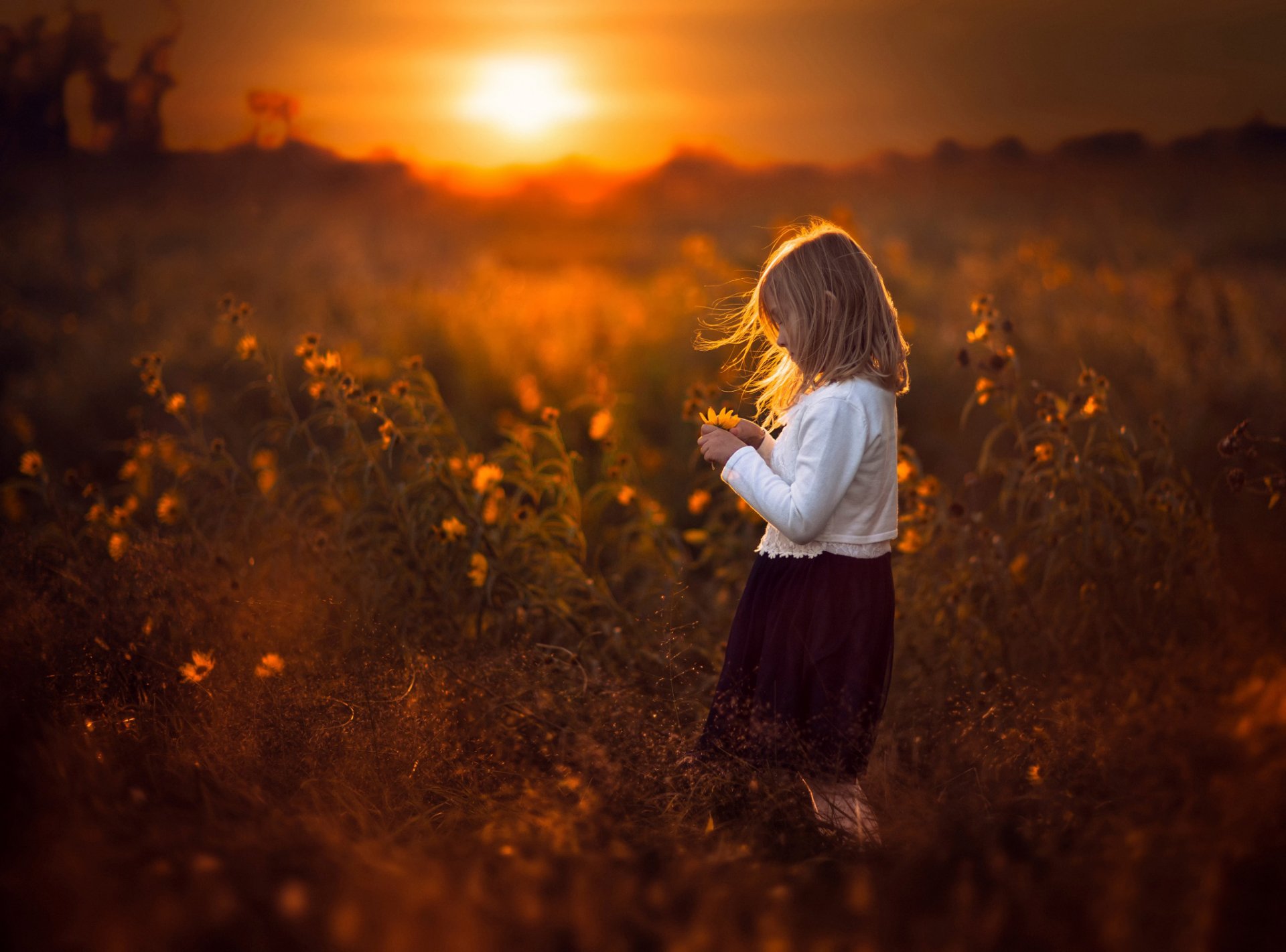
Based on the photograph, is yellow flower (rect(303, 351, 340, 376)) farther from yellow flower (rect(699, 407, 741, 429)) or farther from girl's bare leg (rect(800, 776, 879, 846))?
girl's bare leg (rect(800, 776, 879, 846))

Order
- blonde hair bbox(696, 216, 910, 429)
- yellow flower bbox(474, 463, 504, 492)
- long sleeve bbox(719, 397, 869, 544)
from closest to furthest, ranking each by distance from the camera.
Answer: long sleeve bbox(719, 397, 869, 544) < blonde hair bbox(696, 216, 910, 429) < yellow flower bbox(474, 463, 504, 492)

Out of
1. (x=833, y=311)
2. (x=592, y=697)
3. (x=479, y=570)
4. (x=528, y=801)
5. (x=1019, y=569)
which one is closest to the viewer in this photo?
(x=528, y=801)

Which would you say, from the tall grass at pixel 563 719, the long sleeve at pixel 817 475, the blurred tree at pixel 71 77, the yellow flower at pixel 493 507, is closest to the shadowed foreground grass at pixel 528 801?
the tall grass at pixel 563 719

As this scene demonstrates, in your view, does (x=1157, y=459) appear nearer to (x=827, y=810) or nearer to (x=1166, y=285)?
(x=827, y=810)

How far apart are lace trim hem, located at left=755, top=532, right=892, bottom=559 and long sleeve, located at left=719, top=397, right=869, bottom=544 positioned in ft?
0.28

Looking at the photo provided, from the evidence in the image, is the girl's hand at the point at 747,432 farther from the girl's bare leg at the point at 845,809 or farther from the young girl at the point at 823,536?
the girl's bare leg at the point at 845,809

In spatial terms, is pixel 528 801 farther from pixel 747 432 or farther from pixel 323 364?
pixel 323 364

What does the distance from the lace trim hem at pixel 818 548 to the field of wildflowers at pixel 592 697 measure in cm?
28

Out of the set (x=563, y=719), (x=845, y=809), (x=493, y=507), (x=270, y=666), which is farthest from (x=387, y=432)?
(x=845, y=809)

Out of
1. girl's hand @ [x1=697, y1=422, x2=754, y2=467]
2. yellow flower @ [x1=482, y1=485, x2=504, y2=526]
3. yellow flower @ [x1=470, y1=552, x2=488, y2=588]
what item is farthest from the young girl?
yellow flower @ [x1=482, y1=485, x2=504, y2=526]

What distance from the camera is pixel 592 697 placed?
2.53 metres

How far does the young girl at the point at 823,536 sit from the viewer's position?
2.26 metres

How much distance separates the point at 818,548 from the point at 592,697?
2.19 feet

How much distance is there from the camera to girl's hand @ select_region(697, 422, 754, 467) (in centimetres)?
239
